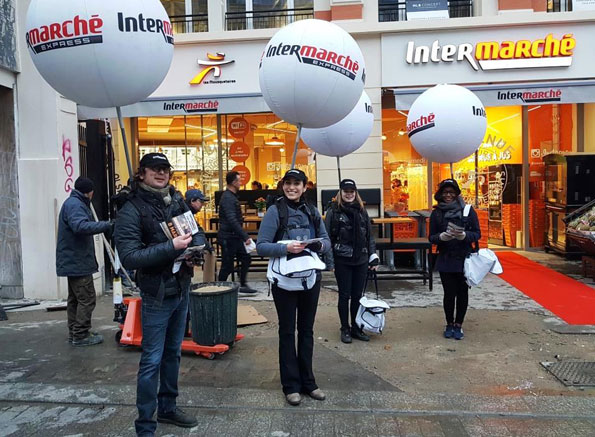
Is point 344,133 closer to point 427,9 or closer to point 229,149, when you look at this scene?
point 427,9

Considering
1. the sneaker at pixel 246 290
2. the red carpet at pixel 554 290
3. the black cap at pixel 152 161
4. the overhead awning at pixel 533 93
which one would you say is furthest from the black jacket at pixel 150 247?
the overhead awning at pixel 533 93

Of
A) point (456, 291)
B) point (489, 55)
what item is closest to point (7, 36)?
point (456, 291)

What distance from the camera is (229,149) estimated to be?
38.0 feet

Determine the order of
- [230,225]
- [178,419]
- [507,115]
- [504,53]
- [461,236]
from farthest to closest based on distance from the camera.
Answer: [507,115] < [504,53] < [230,225] < [461,236] < [178,419]

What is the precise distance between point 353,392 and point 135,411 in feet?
5.63

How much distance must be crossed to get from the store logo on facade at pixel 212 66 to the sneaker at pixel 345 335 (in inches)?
264

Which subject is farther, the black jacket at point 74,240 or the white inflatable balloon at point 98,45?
the black jacket at point 74,240

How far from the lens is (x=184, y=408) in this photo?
12.9 ft

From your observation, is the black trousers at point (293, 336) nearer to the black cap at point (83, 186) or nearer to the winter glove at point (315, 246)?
the winter glove at point (315, 246)

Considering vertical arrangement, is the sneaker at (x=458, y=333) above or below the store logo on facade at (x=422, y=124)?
below

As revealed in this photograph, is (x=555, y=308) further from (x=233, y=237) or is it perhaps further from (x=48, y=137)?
(x=48, y=137)

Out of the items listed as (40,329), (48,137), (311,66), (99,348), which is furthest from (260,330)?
(48,137)

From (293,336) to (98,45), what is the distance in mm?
2517

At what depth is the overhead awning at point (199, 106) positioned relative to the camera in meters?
9.28
